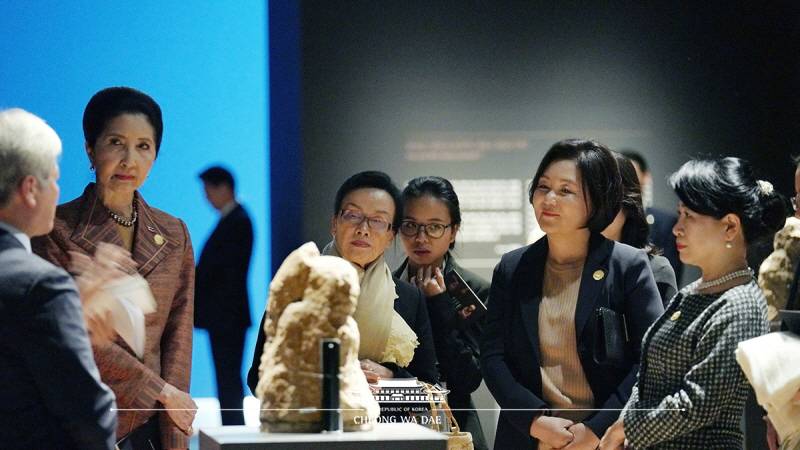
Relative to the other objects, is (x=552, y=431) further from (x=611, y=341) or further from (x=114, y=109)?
(x=114, y=109)

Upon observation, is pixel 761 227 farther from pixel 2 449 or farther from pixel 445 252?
pixel 2 449

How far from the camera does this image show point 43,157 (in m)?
2.17

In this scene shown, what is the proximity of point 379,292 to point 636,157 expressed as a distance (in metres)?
1.67

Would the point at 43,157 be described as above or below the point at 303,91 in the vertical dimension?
below

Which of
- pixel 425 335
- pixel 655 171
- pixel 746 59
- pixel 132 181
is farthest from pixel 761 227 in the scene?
pixel 132 181

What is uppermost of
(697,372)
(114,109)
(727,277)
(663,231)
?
(114,109)

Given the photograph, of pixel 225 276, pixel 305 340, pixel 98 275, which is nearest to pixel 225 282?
pixel 225 276

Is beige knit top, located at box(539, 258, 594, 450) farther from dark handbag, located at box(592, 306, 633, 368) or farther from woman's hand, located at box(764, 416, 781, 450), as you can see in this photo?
woman's hand, located at box(764, 416, 781, 450)

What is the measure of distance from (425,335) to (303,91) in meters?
1.31

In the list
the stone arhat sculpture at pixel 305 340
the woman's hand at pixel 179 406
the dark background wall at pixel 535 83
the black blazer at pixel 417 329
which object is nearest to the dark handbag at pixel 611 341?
the black blazer at pixel 417 329

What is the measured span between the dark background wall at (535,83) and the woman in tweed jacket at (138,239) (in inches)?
36.9

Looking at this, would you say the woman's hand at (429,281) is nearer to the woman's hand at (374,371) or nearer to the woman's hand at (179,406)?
the woman's hand at (374,371)

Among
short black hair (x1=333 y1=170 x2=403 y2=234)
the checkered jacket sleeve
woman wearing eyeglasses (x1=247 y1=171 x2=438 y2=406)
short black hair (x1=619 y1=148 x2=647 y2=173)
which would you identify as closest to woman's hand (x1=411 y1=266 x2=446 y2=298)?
woman wearing eyeglasses (x1=247 y1=171 x2=438 y2=406)

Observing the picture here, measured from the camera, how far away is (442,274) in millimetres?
3346
